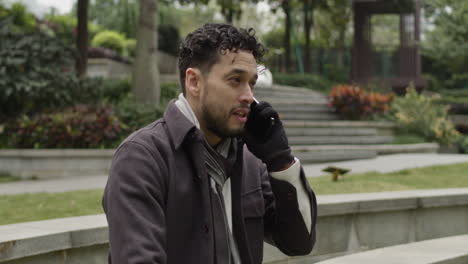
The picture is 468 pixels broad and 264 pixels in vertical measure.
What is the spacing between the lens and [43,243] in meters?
3.95

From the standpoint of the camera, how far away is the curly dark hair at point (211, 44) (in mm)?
2377

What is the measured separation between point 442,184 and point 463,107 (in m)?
16.2

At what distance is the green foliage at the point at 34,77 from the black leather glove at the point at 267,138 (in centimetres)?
989

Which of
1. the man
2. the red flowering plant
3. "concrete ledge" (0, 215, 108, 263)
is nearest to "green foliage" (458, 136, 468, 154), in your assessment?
the red flowering plant

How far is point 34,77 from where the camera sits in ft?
40.4

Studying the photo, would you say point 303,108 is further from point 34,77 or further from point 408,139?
point 34,77

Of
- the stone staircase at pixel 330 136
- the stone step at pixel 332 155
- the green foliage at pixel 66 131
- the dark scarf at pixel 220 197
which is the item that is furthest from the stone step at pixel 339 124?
the dark scarf at pixel 220 197

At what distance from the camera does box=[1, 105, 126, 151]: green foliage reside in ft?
36.3

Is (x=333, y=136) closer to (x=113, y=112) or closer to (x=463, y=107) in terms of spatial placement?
(x=113, y=112)

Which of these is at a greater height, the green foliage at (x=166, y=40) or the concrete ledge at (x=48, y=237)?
the green foliage at (x=166, y=40)

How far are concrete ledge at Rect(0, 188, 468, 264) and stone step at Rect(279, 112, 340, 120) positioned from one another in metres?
8.82

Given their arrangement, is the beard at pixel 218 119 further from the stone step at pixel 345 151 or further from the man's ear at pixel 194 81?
the stone step at pixel 345 151

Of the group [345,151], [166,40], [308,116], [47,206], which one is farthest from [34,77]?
[166,40]

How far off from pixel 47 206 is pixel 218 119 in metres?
4.12
